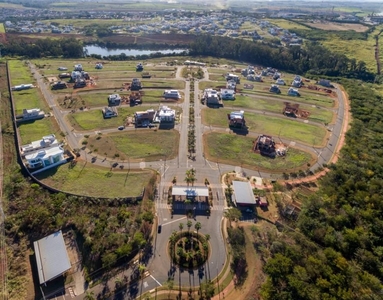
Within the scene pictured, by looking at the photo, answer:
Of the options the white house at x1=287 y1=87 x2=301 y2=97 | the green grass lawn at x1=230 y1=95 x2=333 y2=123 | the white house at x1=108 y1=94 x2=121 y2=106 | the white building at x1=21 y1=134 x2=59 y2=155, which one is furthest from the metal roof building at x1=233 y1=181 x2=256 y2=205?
the white house at x1=287 y1=87 x2=301 y2=97

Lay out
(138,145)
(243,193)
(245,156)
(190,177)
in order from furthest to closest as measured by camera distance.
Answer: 1. (138,145)
2. (245,156)
3. (190,177)
4. (243,193)

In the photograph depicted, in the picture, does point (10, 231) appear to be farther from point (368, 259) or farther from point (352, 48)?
point (352, 48)

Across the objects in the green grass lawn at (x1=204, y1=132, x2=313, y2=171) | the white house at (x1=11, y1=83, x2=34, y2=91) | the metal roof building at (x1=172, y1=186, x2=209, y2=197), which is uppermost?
the white house at (x1=11, y1=83, x2=34, y2=91)

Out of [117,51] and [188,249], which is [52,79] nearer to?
→ [117,51]

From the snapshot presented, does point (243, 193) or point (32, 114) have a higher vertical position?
point (32, 114)

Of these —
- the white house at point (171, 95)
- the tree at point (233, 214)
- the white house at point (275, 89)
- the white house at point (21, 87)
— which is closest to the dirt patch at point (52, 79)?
the white house at point (21, 87)

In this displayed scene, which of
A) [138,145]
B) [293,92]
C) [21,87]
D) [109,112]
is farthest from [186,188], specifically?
[21,87]

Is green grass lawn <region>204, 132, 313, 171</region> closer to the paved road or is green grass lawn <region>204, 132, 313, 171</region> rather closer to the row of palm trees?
the paved road
